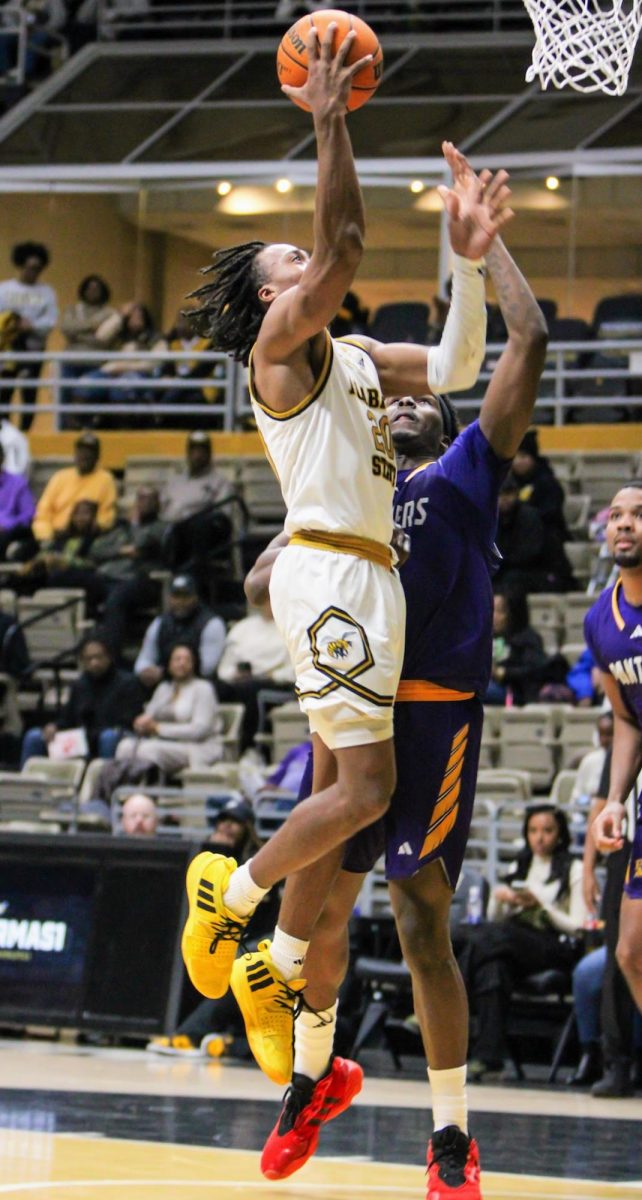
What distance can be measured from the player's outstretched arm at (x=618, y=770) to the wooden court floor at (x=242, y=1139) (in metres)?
1.09

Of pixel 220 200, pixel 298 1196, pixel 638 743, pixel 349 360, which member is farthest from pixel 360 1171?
pixel 220 200

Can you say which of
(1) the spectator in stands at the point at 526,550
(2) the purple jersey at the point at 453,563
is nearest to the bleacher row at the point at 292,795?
(1) the spectator in stands at the point at 526,550

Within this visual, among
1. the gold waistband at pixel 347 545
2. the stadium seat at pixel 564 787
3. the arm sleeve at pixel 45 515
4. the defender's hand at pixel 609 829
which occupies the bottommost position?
the stadium seat at pixel 564 787

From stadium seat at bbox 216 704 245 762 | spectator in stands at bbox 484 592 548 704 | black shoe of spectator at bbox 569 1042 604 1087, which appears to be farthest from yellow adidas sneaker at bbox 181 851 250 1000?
stadium seat at bbox 216 704 245 762

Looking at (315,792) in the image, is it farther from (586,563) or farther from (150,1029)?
(586,563)

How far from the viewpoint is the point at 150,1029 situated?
1145cm

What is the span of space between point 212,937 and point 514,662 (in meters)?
9.38

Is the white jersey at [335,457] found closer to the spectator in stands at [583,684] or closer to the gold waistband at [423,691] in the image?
the gold waistband at [423,691]

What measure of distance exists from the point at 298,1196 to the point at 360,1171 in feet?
1.95

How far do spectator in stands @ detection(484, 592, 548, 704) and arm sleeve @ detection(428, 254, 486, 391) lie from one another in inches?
364

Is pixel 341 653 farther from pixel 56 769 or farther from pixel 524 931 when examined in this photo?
pixel 56 769

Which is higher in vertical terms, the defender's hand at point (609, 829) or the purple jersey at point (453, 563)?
the purple jersey at point (453, 563)

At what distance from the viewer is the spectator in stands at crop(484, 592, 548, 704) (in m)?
15.0

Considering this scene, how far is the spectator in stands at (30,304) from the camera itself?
68.7 feet
